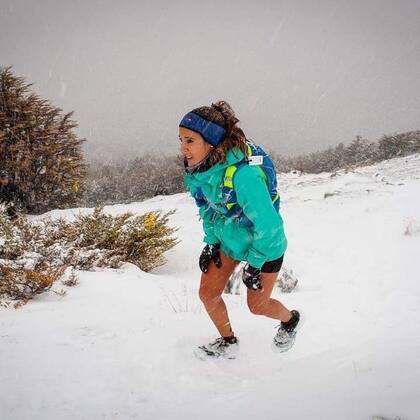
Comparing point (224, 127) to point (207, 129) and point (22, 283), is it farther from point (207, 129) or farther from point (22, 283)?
point (22, 283)

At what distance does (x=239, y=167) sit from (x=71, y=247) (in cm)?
362

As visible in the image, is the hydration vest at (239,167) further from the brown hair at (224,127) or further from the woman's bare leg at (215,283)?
the woman's bare leg at (215,283)

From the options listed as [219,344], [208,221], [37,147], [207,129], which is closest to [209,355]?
[219,344]

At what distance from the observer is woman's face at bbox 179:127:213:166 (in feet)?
7.07

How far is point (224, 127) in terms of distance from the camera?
216cm

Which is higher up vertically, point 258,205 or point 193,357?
point 258,205

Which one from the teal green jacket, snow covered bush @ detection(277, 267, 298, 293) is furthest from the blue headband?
snow covered bush @ detection(277, 267, 298, 293)

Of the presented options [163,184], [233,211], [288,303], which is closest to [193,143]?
[233,211]

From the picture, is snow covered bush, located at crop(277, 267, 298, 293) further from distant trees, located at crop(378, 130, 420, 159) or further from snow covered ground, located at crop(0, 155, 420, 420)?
distant trees, located at crop(378, 130, 420, 159)

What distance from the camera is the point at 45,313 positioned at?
124 inches

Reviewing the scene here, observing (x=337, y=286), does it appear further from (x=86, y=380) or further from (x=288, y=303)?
(x=86, y=380)

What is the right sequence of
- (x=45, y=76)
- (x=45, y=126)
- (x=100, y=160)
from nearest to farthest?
(x=45, y=126) < (x=100, y=160) < (x=45, y=76)

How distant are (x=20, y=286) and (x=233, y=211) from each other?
2.66 m

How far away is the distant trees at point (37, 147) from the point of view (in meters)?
10.5
